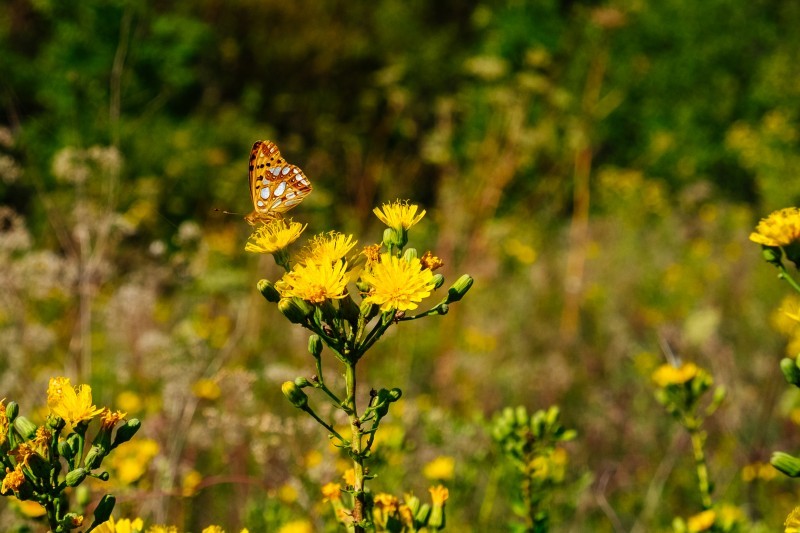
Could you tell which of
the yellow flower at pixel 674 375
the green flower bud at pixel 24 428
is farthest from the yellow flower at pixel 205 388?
the yellow flower at pixel 674 375

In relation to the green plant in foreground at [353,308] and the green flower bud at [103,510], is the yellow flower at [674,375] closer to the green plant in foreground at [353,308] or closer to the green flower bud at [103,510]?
the green plant in foreground at [353,308]

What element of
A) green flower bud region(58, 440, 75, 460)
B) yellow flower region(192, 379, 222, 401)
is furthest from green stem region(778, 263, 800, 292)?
yellow flower region(192, 379, 222, 401)

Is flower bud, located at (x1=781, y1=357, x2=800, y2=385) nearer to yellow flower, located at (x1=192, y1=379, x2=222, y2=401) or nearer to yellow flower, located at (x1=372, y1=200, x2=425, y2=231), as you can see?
yellow flower, located at (x1=372, y1=200, x2=425, y2=231)

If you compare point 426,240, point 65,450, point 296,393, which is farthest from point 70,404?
point 426,240

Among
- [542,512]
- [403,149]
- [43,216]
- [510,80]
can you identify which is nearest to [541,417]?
[542,512]

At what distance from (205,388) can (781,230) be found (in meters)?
1.93

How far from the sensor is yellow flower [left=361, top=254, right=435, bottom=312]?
47.7 inches

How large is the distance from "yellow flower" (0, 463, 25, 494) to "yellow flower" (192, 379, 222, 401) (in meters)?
1.18

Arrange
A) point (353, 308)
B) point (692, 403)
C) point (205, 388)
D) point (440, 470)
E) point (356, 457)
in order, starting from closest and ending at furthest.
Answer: point (356, 457)
point (353, 308)
point (692, 403)
point (440, 470)
point (205, 388)

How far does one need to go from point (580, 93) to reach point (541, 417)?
11.2 m

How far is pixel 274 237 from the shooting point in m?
1.41

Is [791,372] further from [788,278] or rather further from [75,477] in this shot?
[75,477]

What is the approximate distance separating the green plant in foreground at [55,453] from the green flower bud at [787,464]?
3.61 feet

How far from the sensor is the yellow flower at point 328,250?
1.29 m
